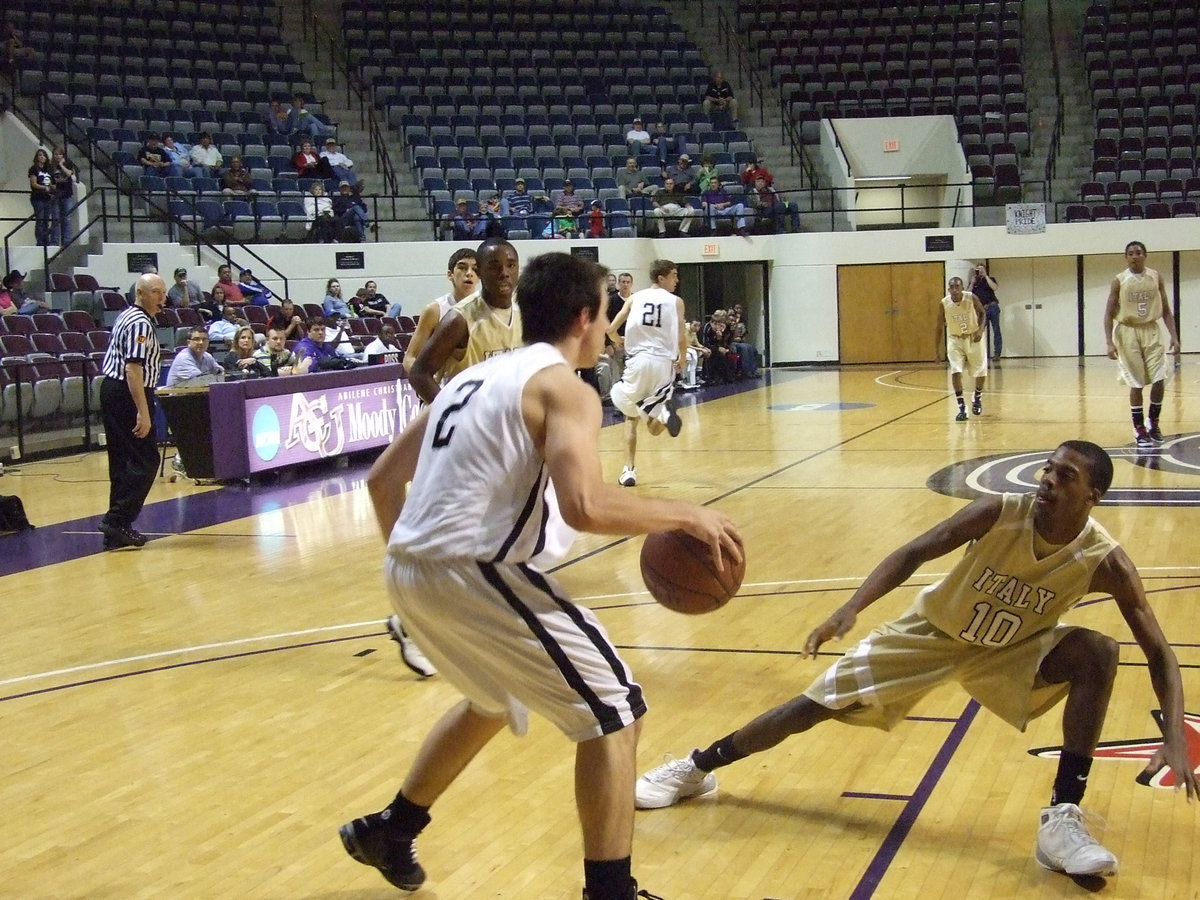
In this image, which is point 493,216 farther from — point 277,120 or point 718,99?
point 718,99

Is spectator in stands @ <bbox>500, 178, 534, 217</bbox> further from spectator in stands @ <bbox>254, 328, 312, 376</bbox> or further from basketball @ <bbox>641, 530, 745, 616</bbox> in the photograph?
basketball @ <bbox>641, 530, 745, 616</bbox>

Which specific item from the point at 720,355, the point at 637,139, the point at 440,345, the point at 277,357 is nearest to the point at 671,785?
the point at 440,345

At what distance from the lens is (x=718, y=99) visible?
27.1 metres

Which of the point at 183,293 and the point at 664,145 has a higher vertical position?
the point at 664,145

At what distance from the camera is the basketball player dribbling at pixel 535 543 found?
9.10 feet

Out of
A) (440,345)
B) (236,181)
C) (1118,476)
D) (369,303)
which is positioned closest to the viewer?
(440,345)

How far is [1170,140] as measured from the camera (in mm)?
26062

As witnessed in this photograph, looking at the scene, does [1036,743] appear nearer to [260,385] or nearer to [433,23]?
[260,385]

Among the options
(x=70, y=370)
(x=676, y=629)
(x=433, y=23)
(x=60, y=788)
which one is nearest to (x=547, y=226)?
(x=433, y=23)

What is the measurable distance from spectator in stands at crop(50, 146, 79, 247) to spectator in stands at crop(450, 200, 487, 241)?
5.83m

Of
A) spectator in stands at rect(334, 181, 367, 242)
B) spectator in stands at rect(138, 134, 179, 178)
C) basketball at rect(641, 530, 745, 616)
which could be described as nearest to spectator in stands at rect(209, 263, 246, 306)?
spectator in stands at rect(138, 134, 179, 178)

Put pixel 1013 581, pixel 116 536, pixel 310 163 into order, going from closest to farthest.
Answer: pixel 1013 581, pixel 116 536, pixel 310 163

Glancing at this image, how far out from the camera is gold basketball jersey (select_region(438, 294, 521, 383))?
571cm

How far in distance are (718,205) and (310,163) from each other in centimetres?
726
